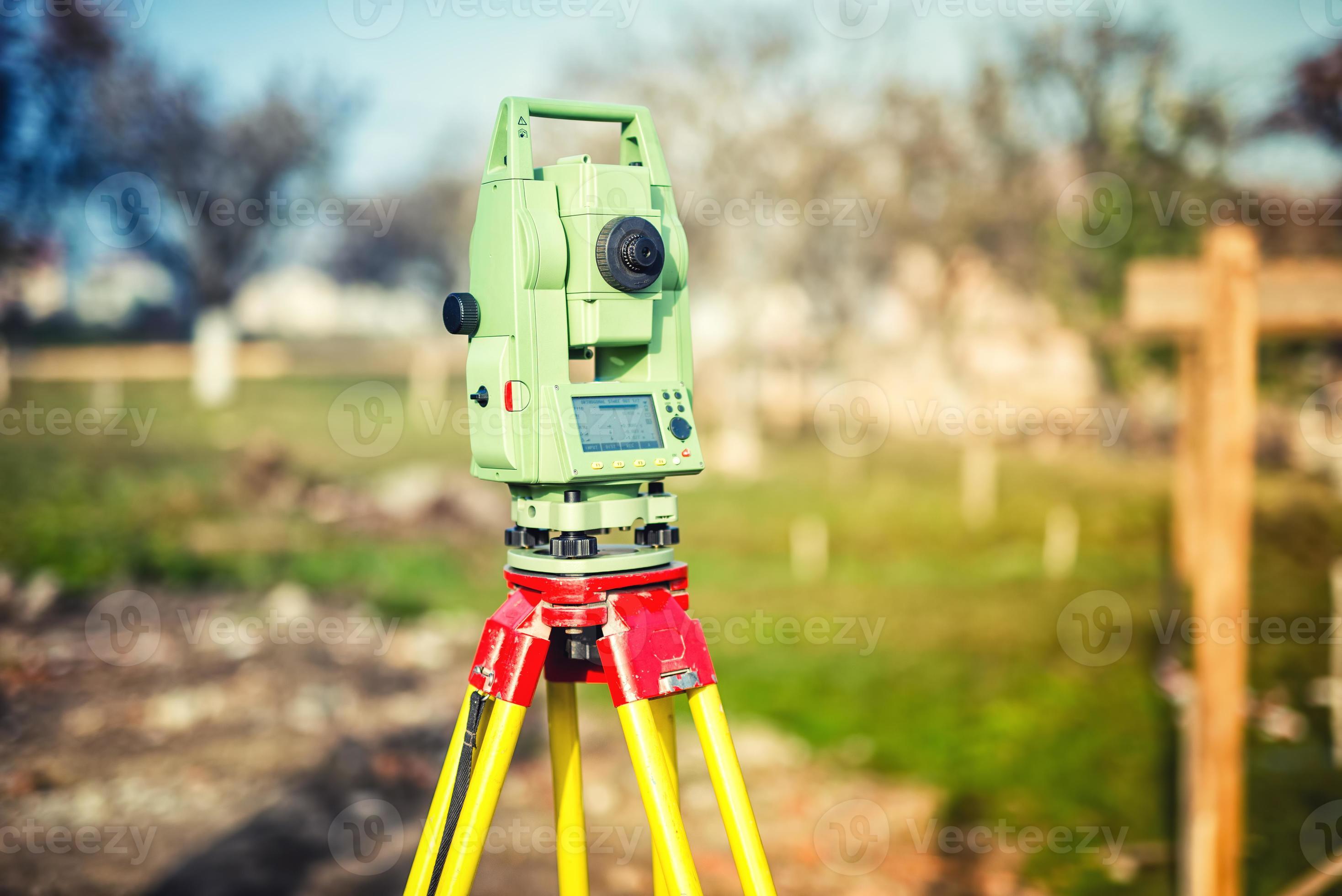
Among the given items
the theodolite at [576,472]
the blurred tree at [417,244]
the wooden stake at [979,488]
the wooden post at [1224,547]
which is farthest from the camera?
the blurred tree at [417,244]

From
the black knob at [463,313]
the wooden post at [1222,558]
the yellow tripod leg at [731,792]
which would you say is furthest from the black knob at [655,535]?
the wooden post at [1222,558]

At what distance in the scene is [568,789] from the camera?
276 centimetres

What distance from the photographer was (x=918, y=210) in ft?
56.4

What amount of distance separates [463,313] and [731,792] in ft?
4.36

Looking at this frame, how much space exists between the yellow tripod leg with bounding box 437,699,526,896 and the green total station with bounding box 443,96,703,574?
378 mm

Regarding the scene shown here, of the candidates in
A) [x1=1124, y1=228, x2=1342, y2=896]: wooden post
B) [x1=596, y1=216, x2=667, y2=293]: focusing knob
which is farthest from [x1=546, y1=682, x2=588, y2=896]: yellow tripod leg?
[x1=1124, y1=228, x2=1342, y2=896]: wooden post

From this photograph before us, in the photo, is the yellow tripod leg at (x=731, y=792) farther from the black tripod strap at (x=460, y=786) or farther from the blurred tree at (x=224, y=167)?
the blurred tree at (x=224, y=167)

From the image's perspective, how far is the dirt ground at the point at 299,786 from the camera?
5.47 metres

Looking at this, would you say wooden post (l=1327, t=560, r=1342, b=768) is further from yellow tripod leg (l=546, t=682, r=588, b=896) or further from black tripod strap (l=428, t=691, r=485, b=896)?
black tripod strap (l=428, t=691, r=485, b=896)

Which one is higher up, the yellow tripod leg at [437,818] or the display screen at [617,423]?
the display screen at [617,423]

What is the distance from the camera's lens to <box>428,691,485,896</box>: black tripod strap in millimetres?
2461

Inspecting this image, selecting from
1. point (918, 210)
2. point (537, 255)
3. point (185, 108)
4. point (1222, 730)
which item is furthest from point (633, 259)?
point (918, 210)

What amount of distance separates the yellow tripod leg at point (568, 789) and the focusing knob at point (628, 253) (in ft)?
3.51

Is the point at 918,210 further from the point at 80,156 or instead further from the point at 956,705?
the point at 80,156
